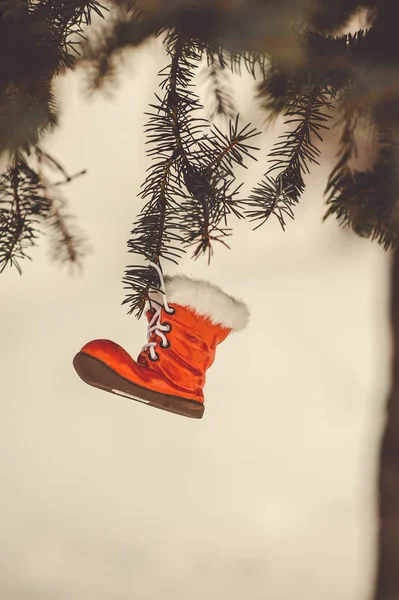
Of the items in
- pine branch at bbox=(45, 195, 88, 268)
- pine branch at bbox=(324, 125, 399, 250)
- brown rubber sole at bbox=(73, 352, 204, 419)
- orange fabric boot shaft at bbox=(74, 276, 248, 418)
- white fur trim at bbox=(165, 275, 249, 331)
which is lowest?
brown rubber sole at bbox=(73, 352, 204, 419)

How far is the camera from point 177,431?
98 centimetres

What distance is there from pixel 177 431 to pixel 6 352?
1.20 ft

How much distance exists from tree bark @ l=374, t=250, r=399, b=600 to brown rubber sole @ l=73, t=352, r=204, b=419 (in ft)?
1.37

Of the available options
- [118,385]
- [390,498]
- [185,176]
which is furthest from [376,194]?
[390,498]

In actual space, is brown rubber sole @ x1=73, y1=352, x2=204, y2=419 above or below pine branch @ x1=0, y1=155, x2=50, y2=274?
below

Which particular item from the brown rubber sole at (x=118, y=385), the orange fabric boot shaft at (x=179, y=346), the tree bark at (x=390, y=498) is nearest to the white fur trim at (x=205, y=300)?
the orange fabric boot shaft at (x=179, y=346)

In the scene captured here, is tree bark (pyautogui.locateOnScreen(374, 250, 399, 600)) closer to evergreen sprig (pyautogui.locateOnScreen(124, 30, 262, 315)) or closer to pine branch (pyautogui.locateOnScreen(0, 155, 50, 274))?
evergreen sprig (pyautogui.locateOnScreen(124, 30, 262, 315))

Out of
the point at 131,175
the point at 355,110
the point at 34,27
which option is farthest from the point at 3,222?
the point at 131,175

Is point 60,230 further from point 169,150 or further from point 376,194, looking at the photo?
point 376,194

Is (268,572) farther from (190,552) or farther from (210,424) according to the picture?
(210,424)

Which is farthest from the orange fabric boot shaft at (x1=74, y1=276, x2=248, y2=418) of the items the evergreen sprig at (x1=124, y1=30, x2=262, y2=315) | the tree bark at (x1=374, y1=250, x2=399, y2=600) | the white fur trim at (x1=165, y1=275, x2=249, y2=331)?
the tree bark at (x1=374, y1=250, x2=399, y2=600)

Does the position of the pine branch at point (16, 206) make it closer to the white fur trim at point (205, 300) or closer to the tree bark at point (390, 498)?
the white fur trim at point (205, 300)

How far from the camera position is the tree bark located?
809 millimetres

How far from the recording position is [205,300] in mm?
588
